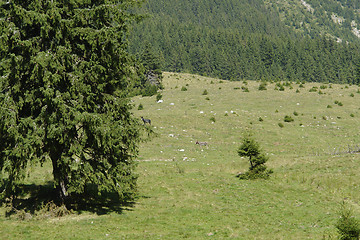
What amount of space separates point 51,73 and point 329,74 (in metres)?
168

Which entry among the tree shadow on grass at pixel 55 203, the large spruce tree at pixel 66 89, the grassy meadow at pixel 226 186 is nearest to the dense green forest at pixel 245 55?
the grassy meadow at pixel 226 186

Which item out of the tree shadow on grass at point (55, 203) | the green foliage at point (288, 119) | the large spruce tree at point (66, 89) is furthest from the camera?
the green foliage at point (288, 119)

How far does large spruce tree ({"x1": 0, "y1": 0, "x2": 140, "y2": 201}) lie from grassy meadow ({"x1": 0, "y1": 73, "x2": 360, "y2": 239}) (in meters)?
2.07

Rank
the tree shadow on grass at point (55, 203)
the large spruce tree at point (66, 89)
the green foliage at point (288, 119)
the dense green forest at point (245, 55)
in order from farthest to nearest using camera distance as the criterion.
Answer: the dense green forest at point (245, 55), the green foliage at point (288, 119), the tree shadow on grass at point (55, 203), the large spruce tree at point (66, 89)

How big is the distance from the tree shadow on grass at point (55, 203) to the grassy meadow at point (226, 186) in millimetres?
403

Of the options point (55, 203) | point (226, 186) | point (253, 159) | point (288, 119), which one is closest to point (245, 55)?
point (288, 119)

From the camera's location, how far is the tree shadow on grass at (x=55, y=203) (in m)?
17.7

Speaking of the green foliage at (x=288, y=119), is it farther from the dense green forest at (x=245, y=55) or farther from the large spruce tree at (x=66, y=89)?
the dense green forest at (x=245, y=55)

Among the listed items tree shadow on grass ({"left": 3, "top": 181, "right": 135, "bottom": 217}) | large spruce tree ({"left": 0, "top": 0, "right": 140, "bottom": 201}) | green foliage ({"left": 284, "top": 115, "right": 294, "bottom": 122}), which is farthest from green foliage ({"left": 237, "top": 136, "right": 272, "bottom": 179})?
green foliage ({"left": 284, "top": 115, "right": 294, "bottom": 122})

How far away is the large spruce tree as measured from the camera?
51.3 ft

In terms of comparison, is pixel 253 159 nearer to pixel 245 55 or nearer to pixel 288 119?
pixel 288 119

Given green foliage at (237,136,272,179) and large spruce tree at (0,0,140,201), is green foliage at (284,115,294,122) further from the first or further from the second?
large spruce tree at (0,0,140,201)

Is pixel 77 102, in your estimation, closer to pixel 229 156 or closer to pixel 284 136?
pixel 229 156

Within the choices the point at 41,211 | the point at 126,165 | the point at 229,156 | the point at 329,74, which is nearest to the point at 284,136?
the point at 229,156
